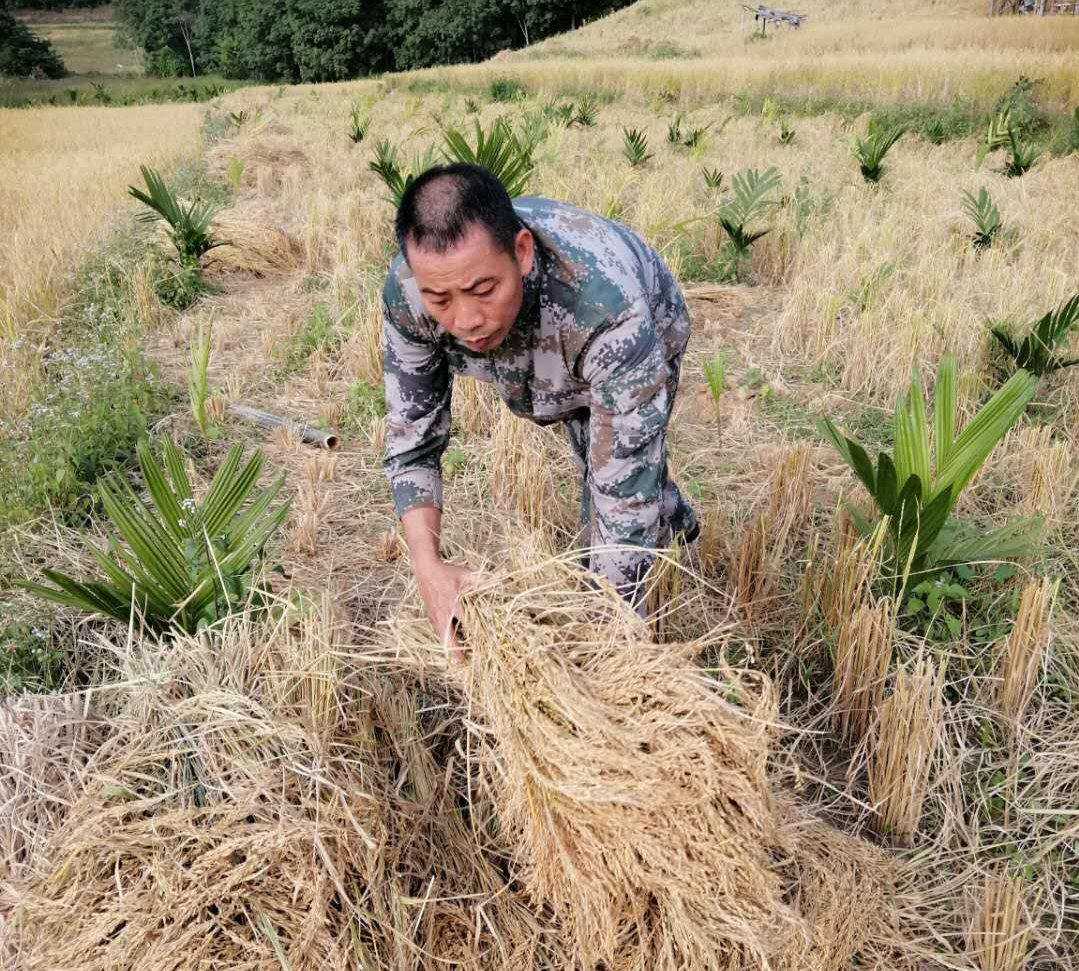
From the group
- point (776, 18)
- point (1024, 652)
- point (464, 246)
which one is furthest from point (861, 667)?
point (776, 18)

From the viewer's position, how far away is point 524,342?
1.69 m

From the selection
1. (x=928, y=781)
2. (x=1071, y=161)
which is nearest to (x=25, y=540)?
(x=928, y=781)

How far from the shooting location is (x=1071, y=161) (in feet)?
22.4

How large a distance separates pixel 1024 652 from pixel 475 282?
1453mm

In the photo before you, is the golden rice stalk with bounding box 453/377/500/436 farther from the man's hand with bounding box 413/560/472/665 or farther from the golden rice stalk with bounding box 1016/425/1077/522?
the golden rice stalk with bounding box 1016/425/1077/522

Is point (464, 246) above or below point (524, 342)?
above

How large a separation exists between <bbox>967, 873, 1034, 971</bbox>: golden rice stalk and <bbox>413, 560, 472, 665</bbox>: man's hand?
1005 millimetres

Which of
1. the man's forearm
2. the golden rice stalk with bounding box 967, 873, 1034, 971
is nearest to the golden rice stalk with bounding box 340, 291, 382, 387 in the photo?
the man's forearm

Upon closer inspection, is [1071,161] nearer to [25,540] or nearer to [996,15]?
[25,540]

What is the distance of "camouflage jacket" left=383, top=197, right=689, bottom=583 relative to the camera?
153 cm

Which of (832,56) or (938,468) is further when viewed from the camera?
(832,56)

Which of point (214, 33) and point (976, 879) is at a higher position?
point (214, 33)

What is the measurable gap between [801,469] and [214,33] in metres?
55.0

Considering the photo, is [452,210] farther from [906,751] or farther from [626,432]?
[906,751]
